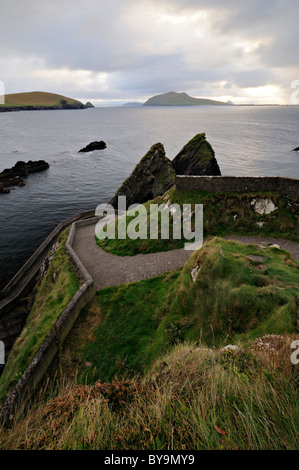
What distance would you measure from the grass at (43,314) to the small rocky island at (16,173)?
38.6 metres

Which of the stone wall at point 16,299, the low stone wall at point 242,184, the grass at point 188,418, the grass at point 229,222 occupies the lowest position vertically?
the stone wall at point 16,299

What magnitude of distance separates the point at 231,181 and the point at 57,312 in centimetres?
1637

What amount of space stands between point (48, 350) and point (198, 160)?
40.7m

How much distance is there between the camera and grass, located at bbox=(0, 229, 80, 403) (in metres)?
11.4

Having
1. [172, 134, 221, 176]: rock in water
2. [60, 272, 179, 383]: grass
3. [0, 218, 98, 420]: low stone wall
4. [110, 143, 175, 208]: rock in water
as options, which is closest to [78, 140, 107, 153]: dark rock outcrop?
[172, 134, 221, 176]: rock in water

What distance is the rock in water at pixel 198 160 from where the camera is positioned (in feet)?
139

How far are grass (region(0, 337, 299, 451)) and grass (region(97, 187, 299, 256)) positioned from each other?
568 inches

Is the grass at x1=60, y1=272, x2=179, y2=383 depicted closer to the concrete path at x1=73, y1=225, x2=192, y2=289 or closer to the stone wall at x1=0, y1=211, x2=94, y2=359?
the concrete path at x1=73, y1=225, x2=192, y2=289

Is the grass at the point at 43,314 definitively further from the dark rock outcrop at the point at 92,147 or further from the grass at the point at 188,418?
the dark rock outcrop at the point at 92,147

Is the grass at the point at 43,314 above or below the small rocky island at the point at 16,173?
below

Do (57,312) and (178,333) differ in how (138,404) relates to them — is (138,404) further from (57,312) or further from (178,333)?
(57,312)

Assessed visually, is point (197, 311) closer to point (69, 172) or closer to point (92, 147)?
point (69, 172)

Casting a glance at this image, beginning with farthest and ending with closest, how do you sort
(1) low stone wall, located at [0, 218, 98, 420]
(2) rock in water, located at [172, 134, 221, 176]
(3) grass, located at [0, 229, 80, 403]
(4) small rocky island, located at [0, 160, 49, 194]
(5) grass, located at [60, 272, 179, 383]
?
1. (4) small rocky island, located at [0, 160, 49, 194]
2. (2) rock in water, located at [172, 134, 221, 176]
3. (3) grass, located at [0, 229, 80, 403]
4. (5) grass, located at [60, 272, 179, 383]
5. (1) low stone wall, located at [0, 218, 98, 420]

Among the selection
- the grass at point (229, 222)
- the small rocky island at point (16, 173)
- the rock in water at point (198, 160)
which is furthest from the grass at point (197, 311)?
the small rocky island at point (16, 173)
